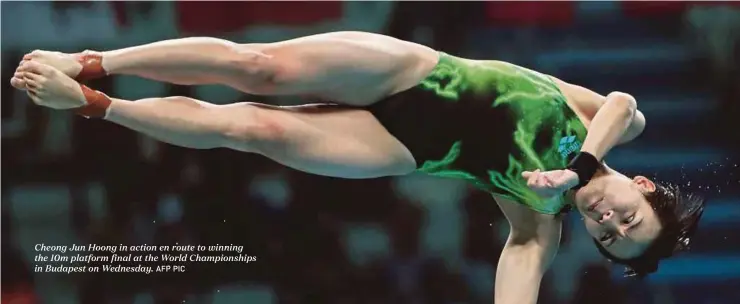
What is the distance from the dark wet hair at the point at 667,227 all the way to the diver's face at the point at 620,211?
0.7 inches

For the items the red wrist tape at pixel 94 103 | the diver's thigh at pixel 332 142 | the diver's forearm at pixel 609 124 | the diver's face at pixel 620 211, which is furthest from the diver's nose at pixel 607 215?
the red wrist tape at pixel 94 103

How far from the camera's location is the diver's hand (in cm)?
138

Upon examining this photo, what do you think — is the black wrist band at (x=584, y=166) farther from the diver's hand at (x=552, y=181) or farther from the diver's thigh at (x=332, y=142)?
the diver's thigh at (x=332, y=142)

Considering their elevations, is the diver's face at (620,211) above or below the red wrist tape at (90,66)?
below

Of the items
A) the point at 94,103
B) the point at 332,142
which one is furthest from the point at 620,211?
the point at 94,103

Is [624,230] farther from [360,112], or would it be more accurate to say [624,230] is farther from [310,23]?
[310,23]

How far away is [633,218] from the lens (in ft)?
4.91

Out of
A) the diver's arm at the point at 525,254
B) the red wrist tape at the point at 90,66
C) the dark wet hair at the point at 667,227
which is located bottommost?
the diver's arm at the point at 525,254

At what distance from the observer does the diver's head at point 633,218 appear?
4.91 feet

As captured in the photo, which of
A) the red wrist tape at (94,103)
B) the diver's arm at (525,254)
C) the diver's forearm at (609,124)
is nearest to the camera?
the red wrist tape at (94,103)

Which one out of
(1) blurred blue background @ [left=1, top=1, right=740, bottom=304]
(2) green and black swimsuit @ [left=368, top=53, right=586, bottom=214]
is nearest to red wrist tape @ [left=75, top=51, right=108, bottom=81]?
(1) blurred blue background @ [left=1, top=1, right=740, bottom=304]

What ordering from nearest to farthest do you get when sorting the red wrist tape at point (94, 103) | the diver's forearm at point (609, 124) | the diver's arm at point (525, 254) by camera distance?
the red wrist tape at point (94, 103), the diver's forearm at point (609, 124), the diver's arm at point (525, 254)

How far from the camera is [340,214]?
1.69 metres

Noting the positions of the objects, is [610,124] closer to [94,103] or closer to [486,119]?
[486,119]
